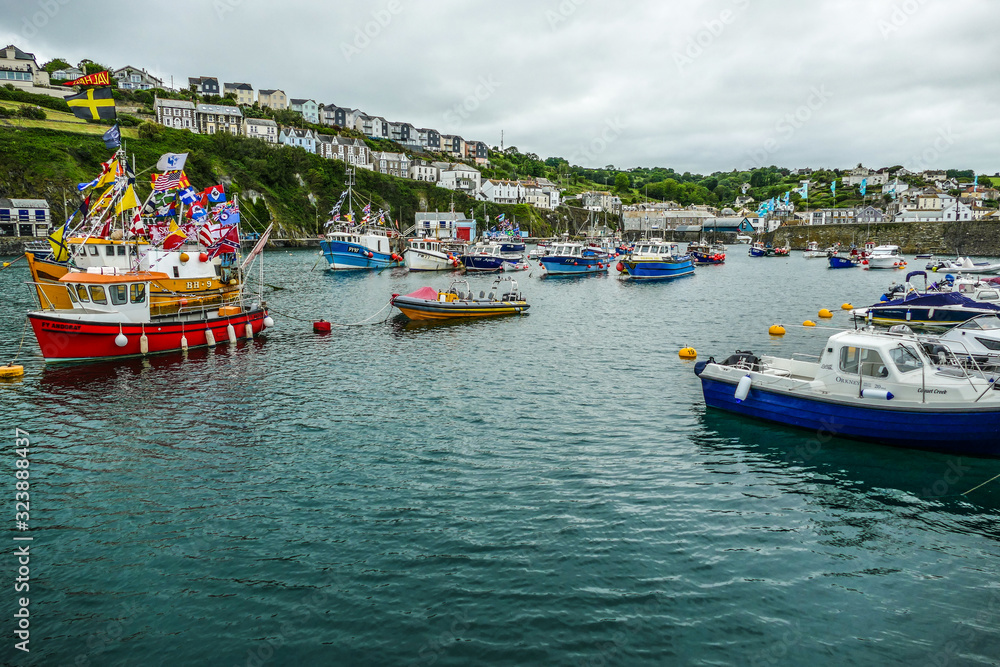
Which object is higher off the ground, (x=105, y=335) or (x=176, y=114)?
(x=176, y=114)

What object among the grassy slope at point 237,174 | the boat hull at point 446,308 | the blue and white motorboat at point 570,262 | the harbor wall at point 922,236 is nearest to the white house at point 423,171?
the grassy slope at point 237,174

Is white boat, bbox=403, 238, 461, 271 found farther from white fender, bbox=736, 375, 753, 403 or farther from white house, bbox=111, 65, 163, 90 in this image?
white house, bbox=111, 65, 163, 90

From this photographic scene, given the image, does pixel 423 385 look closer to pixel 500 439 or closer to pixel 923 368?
pixel 500 439

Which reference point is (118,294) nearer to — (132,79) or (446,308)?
(446,308)

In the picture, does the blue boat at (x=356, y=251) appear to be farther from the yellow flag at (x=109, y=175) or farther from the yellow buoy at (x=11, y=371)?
the yellow buoy at (x=11, y=371)

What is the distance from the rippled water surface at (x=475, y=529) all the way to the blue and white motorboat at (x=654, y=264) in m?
47.1

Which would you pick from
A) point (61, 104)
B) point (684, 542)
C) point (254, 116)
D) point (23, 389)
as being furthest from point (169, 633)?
point (254, 116)

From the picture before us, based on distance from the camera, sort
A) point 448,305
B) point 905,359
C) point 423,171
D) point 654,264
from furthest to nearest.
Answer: point 423,171
point 654,264
point 448,305
point 905,359

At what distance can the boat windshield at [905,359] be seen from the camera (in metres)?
16.2

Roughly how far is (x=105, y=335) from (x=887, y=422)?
30569 mm

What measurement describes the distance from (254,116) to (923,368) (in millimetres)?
172178

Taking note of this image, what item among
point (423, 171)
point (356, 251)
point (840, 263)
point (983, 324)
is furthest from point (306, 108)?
point (983, 324)

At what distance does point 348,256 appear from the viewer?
7544cm

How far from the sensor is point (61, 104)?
122 m
